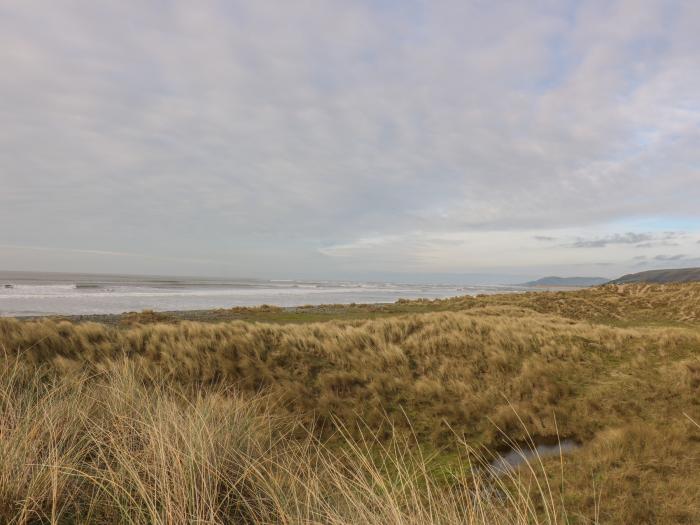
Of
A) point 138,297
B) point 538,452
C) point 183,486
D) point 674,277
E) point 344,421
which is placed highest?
point 674,277

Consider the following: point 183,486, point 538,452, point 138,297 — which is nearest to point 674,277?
point 138,297

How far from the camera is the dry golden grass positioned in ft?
11.2

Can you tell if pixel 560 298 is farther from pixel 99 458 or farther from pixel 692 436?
pixel 99 458

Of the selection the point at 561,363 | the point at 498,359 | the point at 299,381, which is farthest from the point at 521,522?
the point at 561,363

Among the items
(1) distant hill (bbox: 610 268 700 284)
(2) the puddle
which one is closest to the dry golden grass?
(2) the puddle

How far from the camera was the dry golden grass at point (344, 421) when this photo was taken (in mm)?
3424

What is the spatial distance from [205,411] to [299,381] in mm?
5027

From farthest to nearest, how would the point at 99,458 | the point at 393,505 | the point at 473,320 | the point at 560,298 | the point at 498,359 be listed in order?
the point at 560,298 < the point at 473,320 < the point at 498,359 < the point at 99,458 < the point at 393,505

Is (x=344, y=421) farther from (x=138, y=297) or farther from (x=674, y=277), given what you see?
(x=674, y=277)

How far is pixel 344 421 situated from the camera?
27.5 feet

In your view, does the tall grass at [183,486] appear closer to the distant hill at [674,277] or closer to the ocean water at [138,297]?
the ocean water at [138,297]

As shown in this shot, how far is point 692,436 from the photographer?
23.0 feet

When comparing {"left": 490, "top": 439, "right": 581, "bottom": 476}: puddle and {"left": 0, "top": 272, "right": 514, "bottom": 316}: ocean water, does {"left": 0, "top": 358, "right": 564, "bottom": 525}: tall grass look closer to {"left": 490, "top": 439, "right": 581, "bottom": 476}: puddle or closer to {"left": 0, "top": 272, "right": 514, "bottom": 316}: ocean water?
{"left": 490, "top": 439, "right": 581, "bottom": 476}: puddle

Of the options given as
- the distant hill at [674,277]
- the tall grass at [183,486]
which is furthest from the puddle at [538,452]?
the distant hill at [674,277]
